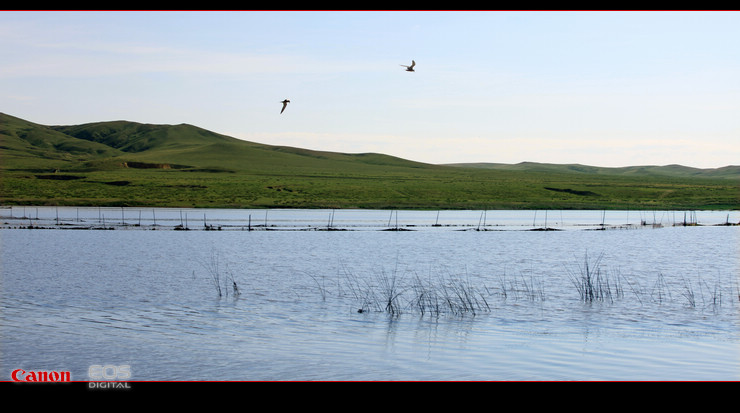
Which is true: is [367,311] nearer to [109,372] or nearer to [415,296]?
[415,296]

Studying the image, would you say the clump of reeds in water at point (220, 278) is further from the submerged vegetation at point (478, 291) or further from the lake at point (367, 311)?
the lake at point (367, 311)

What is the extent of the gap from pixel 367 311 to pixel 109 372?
900 cm

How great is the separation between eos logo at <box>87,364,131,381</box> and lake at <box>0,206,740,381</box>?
29 cm

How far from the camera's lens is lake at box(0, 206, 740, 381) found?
1523cm

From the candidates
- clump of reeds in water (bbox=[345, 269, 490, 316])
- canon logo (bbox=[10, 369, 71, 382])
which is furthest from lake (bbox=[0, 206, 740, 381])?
canon logo (bbox=[10, 369, 71, 382])

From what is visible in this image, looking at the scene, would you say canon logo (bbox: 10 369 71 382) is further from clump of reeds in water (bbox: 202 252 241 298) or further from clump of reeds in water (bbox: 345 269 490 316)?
clump of reeds in water (bbox: 202 252 241 298)

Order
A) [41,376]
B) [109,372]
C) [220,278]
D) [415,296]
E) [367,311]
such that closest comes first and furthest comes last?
1. [41,376]
2. [109,372]
3. [367,311]
4. [415,296]
5. [220,278]

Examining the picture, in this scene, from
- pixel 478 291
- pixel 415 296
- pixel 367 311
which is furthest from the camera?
pixel 478 291

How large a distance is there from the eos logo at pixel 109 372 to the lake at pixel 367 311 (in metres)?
0.29

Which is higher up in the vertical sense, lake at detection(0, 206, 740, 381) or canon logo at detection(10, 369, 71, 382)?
lake at detection(0, 206, 740, 381)

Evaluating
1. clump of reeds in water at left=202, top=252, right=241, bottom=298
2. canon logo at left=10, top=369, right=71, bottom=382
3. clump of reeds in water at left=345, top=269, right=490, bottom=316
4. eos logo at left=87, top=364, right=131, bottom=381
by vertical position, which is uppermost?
clump of reeds in water at left=345, top=269, right=490, bottom=316

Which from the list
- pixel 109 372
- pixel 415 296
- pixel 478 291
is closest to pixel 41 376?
pixel 109 372

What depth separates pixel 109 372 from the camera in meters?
14.3
